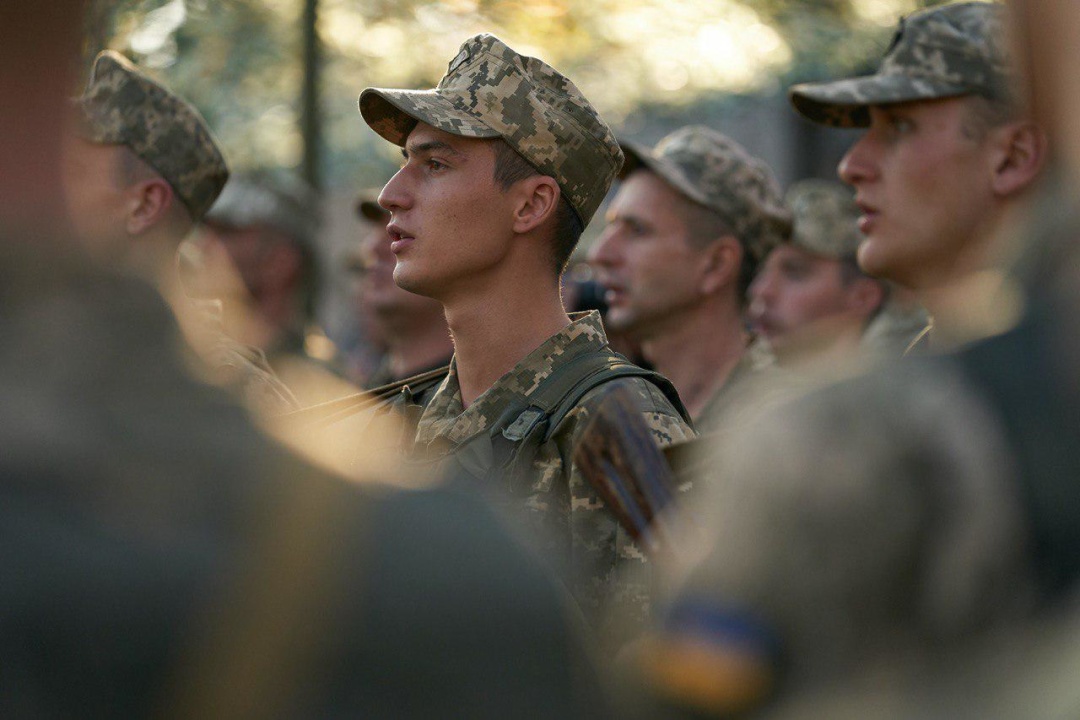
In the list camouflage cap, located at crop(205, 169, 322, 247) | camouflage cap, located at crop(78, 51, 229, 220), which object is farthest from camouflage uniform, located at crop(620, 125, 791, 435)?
camouflage cap, located at crop(205, 169, 322, 247)

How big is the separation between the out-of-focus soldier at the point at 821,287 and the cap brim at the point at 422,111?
13.4ft

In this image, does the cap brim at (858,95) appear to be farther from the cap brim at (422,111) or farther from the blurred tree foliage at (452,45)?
the blurred tree foliage at (452,45)

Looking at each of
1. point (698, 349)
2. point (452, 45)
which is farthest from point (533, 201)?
point (452, 45)

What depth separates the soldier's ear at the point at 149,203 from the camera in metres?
4.91

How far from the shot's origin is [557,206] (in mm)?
3869

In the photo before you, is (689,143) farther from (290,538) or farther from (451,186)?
(290,538)

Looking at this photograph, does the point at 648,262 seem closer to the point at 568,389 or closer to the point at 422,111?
the point at 422,111

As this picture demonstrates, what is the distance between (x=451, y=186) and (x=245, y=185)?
5545 mm

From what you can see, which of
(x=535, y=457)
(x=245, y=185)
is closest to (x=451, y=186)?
(x=535, y=457)

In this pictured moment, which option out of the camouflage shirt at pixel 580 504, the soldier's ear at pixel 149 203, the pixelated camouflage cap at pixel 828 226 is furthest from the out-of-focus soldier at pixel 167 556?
the pixelated camouflage cap at pixel 828 226

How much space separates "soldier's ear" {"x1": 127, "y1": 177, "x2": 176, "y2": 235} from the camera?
4906 millimetres

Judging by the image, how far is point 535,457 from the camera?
10.8 feet

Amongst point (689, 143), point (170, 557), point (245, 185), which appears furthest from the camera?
point (245, 185)

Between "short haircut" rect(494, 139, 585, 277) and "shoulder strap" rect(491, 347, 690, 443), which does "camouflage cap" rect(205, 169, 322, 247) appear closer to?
"short haircut" rect(494, 139, 585, 277)
